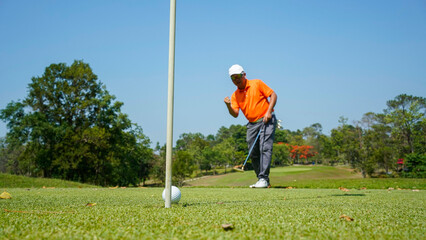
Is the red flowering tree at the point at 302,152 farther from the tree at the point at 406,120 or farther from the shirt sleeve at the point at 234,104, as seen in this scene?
the shirt sleeve at the point at 234,104

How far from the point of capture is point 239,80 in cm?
663

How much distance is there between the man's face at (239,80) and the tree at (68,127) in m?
25.0

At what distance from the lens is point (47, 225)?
181 cm

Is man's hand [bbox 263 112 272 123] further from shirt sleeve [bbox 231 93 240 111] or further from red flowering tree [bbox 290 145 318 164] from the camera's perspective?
red flowering tree [bbox 290 145 318 164]

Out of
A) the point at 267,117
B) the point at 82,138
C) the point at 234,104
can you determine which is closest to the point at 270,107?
the point at 267,117

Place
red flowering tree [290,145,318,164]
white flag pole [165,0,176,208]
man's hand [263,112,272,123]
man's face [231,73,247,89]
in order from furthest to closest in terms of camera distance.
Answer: red flowering tree [290,145,318,164], man's face [231,73,247,89], man's hand [263,112,272,123], white flag pole [165,0,176,208]

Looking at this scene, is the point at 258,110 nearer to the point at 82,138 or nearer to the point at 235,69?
the point at 235,69

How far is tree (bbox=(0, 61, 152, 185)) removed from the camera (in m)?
27.7

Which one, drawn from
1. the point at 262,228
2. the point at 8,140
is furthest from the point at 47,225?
the point at 8,140

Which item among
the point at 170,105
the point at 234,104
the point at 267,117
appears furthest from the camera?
the point at 234,104

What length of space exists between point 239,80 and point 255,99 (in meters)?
0.56

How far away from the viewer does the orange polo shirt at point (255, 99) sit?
670cm

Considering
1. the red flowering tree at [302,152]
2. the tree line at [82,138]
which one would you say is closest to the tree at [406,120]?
the tree line at [82,138]

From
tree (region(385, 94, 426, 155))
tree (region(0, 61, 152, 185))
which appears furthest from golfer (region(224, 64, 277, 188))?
tree (region(385, 94, 426, 155))
